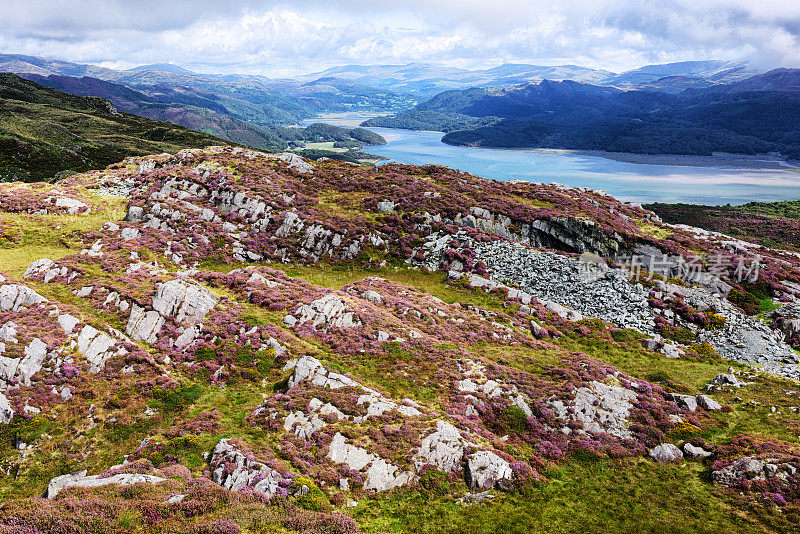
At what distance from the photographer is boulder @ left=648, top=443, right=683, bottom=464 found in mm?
23438

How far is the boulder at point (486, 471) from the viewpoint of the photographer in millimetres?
20156

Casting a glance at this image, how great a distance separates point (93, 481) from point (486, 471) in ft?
58.7

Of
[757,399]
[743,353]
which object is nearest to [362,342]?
[757,399]

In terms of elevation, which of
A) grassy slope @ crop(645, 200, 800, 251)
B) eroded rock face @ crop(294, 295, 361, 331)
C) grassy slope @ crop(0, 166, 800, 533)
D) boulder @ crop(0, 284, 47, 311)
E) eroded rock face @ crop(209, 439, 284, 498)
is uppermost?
grassy slope @ crop(645, 200, 800, 251)

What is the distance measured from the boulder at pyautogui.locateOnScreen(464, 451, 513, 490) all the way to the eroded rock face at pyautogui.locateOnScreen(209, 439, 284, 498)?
951 cm

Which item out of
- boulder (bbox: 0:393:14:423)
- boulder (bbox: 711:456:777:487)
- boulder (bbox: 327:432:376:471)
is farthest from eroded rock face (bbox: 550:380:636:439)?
boulder (bbox: 0:393:14:423)

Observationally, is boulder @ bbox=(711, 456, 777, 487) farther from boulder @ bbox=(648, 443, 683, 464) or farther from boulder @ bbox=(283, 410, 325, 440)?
boulder @ bbox=(283, 410, 325, 440)

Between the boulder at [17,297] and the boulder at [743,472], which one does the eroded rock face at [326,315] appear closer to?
the boulder at [17,297]

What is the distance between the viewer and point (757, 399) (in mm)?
29875

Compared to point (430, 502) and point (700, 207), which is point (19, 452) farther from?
point (700, 207)

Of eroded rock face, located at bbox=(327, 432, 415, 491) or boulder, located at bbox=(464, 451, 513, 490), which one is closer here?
eroded rock face, located at bbox=(327, 432, 415, 491)

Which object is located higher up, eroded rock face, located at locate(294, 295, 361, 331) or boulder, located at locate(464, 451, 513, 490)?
eroded rock face, located at locate(294, 295, 361, 331)

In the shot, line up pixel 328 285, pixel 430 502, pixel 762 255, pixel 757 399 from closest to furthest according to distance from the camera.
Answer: pixel 430 502 < pixel 757 399 < pixel 328 285 < pixel 762 255

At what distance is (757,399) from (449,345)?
23608 millimetres
